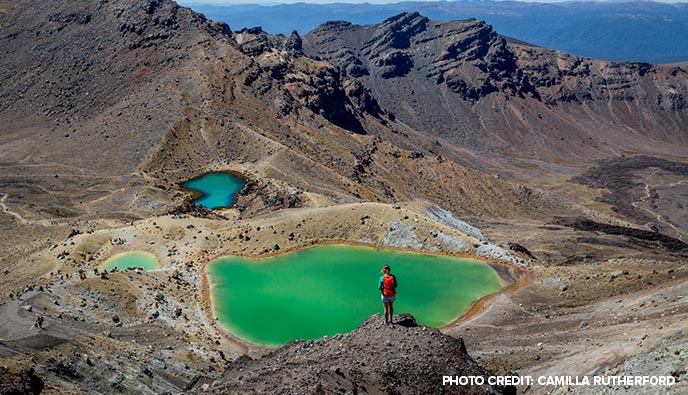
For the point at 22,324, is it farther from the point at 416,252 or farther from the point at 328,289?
the point at 416,252

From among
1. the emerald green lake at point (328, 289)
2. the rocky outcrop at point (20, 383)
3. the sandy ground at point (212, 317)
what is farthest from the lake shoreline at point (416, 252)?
the rocky outcrop at point (20, 383)

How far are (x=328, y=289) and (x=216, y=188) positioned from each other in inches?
1873

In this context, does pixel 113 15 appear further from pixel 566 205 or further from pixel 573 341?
pixel 573 341

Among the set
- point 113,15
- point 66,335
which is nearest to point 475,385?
point 66,335

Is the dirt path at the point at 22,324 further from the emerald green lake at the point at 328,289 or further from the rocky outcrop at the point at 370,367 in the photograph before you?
the emerald green lake at the point at 328,289

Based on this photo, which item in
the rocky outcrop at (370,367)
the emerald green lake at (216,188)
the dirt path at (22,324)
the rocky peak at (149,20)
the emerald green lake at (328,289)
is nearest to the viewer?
the rocky outcrop at (370,367)

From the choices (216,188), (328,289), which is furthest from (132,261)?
(216,188)

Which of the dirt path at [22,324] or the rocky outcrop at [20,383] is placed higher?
the dirt path at [22,324]

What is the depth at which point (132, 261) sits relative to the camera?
160 feet

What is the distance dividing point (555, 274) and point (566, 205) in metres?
90.8

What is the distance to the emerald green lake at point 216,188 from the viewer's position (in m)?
79.4

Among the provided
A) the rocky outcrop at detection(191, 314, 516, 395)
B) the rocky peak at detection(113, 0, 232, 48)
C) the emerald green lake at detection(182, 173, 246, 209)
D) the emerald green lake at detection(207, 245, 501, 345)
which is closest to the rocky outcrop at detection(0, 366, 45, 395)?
the rocky outcrop at detection(191, 314, 516, 395)

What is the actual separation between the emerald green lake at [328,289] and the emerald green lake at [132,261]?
5.70 meters

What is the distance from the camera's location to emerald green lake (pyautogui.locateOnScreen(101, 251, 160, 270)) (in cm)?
4775
